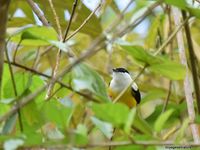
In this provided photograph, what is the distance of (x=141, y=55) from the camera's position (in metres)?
0.74

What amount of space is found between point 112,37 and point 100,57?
4.70 ft

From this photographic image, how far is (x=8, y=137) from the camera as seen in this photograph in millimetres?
623

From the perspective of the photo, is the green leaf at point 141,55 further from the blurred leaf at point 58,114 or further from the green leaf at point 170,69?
the blurred leaf at point 58,114

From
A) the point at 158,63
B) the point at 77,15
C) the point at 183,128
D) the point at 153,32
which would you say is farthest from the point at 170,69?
the point at 153,32

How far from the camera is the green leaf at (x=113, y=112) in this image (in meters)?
0.60

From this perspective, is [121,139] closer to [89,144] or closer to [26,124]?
[89,144]

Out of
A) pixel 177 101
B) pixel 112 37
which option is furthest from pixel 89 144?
pixel 177 101

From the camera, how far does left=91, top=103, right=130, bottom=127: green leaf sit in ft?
1.96

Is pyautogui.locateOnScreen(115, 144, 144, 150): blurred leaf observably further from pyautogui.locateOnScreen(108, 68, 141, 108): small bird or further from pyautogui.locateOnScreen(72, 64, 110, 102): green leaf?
pyautogui.locateOnScreen(108, 68, 141, 108): small bird

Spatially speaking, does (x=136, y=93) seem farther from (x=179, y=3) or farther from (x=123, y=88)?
(x=179, y=3)

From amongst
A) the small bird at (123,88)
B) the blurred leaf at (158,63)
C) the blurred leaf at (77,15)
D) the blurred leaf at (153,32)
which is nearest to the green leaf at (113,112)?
the blurred leaf at (158,63)

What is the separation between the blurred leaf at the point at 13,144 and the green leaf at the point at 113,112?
9 centimetres

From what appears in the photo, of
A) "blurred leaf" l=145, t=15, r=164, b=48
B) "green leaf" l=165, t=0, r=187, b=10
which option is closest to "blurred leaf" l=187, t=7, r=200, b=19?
"green leaf" l=165, t=0, r=187, b=10

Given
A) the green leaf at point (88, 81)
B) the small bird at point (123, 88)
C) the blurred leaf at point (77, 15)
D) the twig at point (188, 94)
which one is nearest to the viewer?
the green leaf at point (88, 81)
